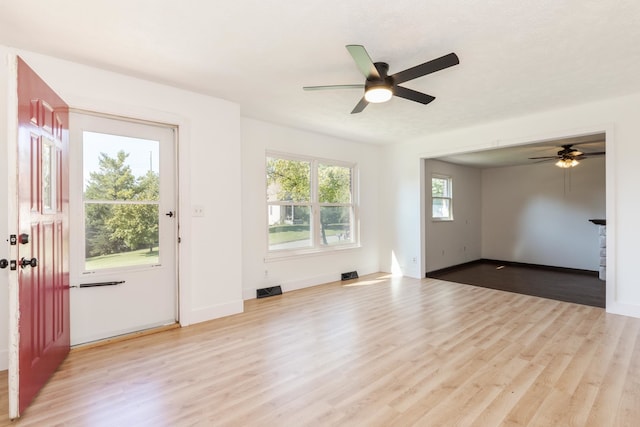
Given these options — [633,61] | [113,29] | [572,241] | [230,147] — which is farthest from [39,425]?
[572,241]

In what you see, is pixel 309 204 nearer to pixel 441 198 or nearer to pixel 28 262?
pixel 441 198

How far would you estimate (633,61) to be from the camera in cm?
273

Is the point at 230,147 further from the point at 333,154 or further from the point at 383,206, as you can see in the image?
the point at 383,206

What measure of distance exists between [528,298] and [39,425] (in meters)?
5.17

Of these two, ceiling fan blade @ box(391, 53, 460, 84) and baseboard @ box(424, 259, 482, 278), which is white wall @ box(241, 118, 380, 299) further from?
ceiling fan blade @ box(391, 53, 460, 84)

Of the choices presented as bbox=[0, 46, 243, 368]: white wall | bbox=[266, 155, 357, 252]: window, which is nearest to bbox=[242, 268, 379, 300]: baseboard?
bbox=[266, 155, 357, 252]: window

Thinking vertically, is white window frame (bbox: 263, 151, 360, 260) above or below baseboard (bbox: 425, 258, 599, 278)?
above

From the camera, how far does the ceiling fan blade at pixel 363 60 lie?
2.06m

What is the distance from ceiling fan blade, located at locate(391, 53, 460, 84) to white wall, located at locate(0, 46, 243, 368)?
6.78 feet

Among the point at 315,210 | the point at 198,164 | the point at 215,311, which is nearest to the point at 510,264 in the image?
the point at 315,210

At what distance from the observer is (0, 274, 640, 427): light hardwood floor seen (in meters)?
1.89

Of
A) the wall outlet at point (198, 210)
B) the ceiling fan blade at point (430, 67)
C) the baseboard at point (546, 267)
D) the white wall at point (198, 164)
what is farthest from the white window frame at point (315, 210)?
the baseboard at point (546, 267)

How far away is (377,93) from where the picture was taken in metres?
2.71

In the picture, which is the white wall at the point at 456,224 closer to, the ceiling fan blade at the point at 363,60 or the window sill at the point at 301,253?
A: the window sill at the point at 301,253
